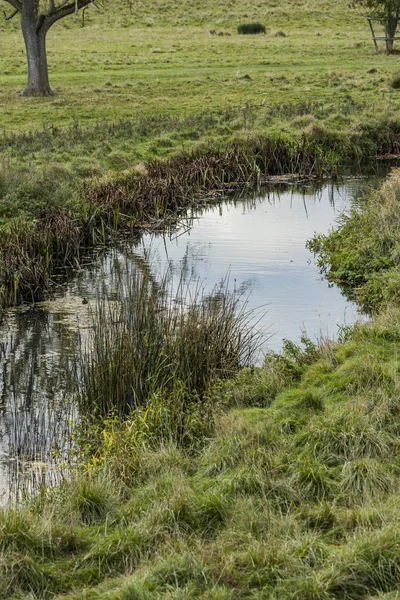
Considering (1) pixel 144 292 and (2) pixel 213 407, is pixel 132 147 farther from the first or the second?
(2) pixel 213 407

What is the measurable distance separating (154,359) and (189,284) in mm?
4773

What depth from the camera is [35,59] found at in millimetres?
30656

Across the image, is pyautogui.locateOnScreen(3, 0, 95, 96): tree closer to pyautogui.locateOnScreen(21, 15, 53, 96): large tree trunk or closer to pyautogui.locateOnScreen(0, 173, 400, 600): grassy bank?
pyautogui.locateOnScreen(21, 15, 53, 96): large tree trunk


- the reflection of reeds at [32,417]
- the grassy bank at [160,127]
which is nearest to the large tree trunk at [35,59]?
the grassy bank at [160,127]

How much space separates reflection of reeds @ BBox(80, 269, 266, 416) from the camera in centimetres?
910

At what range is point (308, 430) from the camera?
25.4 feet

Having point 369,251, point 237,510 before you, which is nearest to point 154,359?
point 237,510

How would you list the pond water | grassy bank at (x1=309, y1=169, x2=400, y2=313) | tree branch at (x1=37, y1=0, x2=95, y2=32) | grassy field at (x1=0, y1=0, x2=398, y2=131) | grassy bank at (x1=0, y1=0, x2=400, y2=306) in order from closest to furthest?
the pond water → grassy bank at (x1=309, y1=169, x2=400, y2=313) → grassy bank at (x1=0, y1=0, x2=400, y2=306) → grassy field at (x1=0, y1=0, x2=398, y2=131) → tree branch at (x1=37, y1=0, x2=95, y2=32)

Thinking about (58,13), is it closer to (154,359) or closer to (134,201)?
(134,201)

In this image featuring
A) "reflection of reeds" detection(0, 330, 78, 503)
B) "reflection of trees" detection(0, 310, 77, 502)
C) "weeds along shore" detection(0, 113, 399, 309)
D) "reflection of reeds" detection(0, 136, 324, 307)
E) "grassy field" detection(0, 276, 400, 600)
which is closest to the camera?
"grassy field" detection(0, 276, 400, 600)

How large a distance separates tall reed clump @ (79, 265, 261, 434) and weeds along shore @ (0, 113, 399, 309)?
3470 mm

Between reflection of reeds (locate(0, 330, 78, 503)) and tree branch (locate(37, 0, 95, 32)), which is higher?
tree branch (locate(37, 0, 95, 32))

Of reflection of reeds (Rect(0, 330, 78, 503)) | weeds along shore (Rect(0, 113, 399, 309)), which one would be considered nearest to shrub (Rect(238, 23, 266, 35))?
weeds along shore (Rect(0, 113, 399, 309))

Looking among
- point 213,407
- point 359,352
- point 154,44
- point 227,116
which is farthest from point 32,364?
point 154,44
